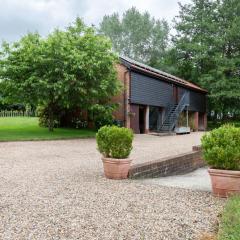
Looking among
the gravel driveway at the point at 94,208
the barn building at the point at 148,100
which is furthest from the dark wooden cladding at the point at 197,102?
the gravel driveway at the point at 94,208

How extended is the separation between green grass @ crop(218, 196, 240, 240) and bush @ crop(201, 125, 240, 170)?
4.06 feet

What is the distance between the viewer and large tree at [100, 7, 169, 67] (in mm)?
61844

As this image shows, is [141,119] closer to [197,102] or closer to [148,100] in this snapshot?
[148,100]

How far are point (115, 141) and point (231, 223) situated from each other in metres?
4.41

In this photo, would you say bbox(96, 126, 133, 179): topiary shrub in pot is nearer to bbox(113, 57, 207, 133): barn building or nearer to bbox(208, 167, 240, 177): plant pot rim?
bbox(208, 167, 240, 177): plant pot rim

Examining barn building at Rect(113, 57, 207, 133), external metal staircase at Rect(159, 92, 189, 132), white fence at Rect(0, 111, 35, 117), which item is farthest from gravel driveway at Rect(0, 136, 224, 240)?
white fence at Rect(0, 111, 35, 117)

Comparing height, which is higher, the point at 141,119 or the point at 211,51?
the point at 211,51

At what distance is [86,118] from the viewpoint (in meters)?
28.5

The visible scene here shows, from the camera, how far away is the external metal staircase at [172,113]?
95.9 feet

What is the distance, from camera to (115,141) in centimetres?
881

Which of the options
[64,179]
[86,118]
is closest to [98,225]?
[64,179]

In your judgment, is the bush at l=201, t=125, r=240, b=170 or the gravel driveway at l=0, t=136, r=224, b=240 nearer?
the gravel driveway at l=0, t=136, r=224, b=240

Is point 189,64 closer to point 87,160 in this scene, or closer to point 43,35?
point 43,35

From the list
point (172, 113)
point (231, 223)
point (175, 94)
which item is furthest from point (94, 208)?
point (175, 94)
